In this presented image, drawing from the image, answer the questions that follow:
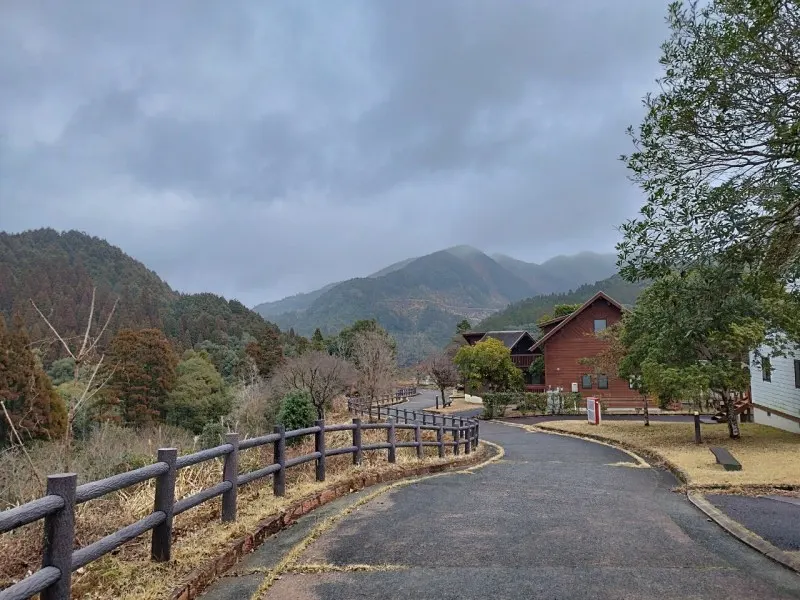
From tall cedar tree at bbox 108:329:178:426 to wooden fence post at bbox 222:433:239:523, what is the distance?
44.7m

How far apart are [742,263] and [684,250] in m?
0.58

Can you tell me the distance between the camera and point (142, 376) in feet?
161

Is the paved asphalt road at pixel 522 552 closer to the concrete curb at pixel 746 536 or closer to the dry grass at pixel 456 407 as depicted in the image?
the concrete curb at pixel 746 536

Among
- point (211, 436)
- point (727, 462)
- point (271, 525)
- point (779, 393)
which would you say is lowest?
point (211, 436)

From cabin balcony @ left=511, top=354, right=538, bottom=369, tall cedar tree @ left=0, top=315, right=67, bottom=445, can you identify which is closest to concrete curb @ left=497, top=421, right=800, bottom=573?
tall cedar tree @ left=0, top=315, right=67, bottom=445

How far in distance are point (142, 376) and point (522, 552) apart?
4861cm

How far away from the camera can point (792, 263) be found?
21.1ft

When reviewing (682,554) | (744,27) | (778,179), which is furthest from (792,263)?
(682,554)

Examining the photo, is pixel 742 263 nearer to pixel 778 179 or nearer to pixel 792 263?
pixel 792 263

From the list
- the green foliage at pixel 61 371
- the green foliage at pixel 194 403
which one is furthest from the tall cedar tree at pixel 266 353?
the green foliage at pixel 61 371

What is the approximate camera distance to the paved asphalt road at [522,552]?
193 inches

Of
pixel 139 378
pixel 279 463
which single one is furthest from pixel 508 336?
pixel 279 463

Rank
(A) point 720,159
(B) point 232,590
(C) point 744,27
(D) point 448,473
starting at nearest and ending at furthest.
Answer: (B) point 232,590
(C) point 744,27
(A) point 720,159
(D) point 448,473

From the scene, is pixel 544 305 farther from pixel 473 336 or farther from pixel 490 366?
pixel 490 366
